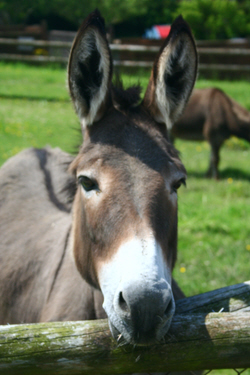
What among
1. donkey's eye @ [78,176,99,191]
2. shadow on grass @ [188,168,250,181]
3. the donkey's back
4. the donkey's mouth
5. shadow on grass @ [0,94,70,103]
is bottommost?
shadow on grass @ [188,168,250,181]

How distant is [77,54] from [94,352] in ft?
5.16

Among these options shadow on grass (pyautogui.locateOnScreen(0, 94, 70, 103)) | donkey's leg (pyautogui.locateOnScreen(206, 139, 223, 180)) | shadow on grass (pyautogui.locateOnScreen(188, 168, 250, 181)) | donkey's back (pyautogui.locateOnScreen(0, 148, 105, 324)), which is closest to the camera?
donkey's back (pyautogui.locateOnScreen(0, 148, 105, 324))

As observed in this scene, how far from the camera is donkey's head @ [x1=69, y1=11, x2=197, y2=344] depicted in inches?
59.3

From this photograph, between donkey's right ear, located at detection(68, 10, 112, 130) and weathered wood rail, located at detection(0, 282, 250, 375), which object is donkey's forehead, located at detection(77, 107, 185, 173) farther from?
weathered wood rail, located at detection(0, 282, 250, 375)

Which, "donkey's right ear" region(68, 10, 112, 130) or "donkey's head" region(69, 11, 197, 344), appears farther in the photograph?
"donkey's right ear" region(68, 10, 112, 130)

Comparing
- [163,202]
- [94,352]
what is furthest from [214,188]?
[94,352]

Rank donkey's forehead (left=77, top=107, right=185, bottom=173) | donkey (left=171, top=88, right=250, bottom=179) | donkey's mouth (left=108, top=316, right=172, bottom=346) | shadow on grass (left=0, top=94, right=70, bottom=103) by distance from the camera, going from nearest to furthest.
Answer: donkey's mouth (left=108, top=316, right=172, bottom=346)
donkey's forehead (left=77, top=107, right=185, bottom=173)
donkey (left=171, top=88, right=250, bottom=179)
shadow on grass (left=0, top=94, right=70, bottom=103)

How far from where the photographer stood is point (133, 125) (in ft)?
7.17

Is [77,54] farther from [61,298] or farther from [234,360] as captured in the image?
[234,360]

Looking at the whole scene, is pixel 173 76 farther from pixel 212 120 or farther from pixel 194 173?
→ pixel 212 120

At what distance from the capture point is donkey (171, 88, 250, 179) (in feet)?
35.3

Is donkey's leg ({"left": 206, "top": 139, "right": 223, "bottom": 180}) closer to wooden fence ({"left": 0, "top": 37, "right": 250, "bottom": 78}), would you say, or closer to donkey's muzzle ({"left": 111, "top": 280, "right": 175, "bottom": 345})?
wooden fence ({"left": 0, "top": 37, "right": 250, "bottom": 78})

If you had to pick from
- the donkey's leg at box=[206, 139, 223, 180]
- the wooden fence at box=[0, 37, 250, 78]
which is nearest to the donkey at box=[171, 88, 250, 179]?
the donkey's leg at box=[206, 139, 223, 180]

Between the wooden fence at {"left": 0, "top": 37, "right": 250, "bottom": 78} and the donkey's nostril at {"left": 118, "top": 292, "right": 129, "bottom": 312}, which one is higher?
the donkey's nostril at {"left": 118, "top": 292, "right": 129, "bottom": 312}
